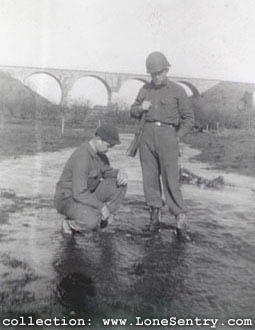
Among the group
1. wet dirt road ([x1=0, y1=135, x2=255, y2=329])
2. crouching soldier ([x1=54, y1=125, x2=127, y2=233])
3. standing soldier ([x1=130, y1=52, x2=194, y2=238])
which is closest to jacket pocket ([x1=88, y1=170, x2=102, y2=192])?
crouching soldier ([x1=54, y1=125, x2=127, y2=233])

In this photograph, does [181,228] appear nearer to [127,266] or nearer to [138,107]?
[127,266]

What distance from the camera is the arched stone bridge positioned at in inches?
2245

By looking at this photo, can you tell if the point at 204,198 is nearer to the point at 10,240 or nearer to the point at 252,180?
the point at 252,180

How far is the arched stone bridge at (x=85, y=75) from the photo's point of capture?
187ft

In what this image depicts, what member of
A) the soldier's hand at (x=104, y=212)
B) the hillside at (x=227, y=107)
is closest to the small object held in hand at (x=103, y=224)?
the soldier's hand at (x=104, y=212)

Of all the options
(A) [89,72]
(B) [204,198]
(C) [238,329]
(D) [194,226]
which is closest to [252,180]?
(B) [204,198]

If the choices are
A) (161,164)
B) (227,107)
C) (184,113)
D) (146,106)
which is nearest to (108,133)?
(146,106)

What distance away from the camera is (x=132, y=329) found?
257 cm

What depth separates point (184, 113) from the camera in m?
4.77

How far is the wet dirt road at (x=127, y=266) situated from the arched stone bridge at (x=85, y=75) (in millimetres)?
53043

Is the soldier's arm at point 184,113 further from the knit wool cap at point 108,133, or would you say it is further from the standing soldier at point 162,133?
the knit wool cap at point 108,133

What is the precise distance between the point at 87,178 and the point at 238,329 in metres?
2.03

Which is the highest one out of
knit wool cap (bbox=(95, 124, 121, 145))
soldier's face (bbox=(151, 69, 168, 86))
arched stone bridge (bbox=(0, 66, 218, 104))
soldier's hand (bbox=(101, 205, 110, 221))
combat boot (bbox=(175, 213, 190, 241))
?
arched stone bridge (bbox=(0, 66, 218, 104))

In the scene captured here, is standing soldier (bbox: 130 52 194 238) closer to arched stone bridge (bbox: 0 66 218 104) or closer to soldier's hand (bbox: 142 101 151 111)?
soldier's hand (bbox: 142 101 151 111)
